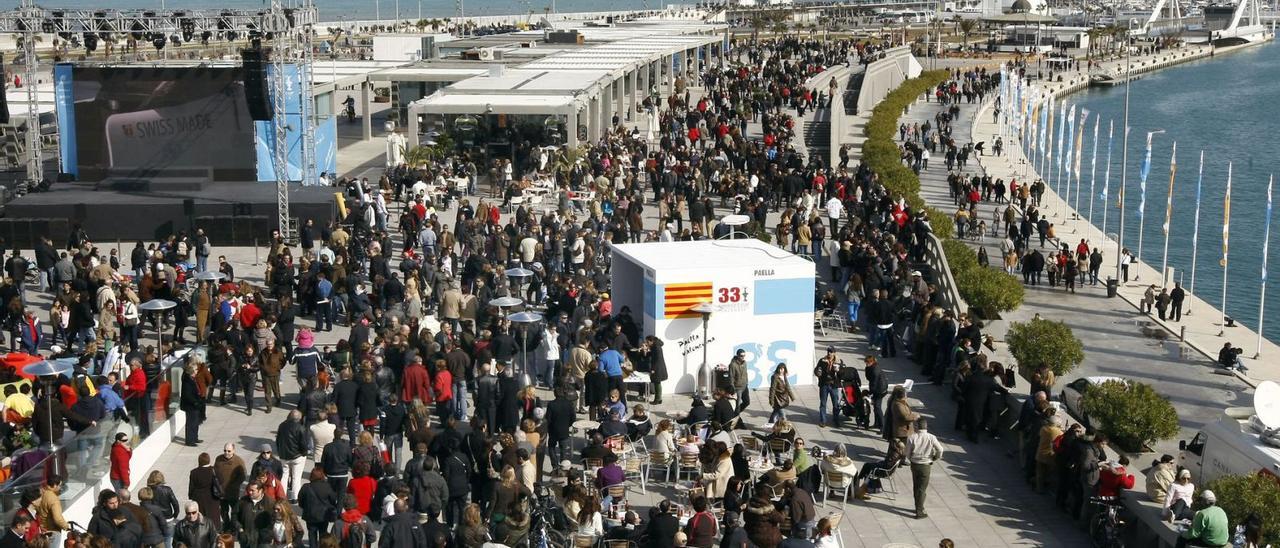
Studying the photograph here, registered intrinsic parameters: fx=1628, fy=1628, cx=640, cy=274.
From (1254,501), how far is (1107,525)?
1.44 metres

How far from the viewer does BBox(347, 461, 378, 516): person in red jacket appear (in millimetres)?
13266

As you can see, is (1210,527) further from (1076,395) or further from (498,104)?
(498,104)

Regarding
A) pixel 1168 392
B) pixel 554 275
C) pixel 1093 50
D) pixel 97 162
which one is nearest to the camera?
pixel 1168 392

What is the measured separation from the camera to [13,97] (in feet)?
136

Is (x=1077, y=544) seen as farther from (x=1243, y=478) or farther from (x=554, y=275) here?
(x=554, y=275)

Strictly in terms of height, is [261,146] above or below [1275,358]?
above

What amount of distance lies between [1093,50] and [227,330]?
112230 millimetres

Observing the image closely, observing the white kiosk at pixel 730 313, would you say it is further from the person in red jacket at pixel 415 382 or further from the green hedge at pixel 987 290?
the green hedge at pixel 987 290

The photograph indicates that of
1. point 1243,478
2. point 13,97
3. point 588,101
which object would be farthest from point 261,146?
point 1243,478

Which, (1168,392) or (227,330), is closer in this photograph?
(227,330)

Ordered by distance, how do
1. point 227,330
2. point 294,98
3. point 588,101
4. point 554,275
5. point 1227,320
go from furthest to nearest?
point 588,101, point 294,98, point 1227,320, point 554,275, point 227,330

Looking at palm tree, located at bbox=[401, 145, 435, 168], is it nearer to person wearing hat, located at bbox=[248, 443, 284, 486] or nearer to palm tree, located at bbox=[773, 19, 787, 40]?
person wearing hat, located at bbox=[248, 443, 284, 486]

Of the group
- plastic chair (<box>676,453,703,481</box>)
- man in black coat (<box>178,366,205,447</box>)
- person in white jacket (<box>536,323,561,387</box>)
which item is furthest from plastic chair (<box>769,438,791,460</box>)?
man in black coat (<box>178,366,205,447</box>)

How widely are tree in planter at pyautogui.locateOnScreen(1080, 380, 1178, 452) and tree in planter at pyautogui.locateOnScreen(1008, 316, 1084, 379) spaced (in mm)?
2879
